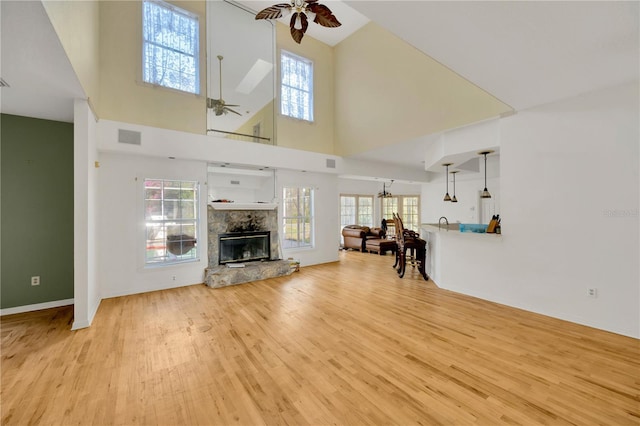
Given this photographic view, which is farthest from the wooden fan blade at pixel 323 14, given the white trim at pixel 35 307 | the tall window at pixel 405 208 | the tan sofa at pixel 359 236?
the tall window at pixel 405 208

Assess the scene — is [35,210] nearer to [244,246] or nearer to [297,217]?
[244,246]

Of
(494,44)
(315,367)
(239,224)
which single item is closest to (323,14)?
(494,44)

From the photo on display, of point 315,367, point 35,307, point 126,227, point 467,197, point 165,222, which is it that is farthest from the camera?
point 467,197

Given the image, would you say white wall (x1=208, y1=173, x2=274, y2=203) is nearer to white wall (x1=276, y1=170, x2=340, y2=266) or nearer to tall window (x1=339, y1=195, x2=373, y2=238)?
white wall (x1=276, y1=170, x2=340, y2=266)

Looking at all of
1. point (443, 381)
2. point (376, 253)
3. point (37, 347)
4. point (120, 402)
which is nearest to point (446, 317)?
point (443, 381)

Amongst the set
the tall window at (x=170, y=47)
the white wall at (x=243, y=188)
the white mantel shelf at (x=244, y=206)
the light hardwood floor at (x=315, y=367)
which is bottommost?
the light hardwood floor at (x=315, y=367)

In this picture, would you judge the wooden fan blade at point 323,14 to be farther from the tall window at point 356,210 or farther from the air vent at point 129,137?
the tall window at point 356,210

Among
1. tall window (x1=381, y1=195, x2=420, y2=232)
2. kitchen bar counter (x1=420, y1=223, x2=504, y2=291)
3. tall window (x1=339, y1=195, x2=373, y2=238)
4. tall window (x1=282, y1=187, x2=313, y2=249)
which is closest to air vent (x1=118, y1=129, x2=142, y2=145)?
tall window (x1=282, y1=187, x2=313, y2=249)

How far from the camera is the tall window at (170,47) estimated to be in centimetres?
454

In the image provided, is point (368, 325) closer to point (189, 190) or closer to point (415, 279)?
point (415, 279)

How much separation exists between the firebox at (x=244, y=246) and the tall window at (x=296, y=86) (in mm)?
2951

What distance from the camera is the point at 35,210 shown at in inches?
145

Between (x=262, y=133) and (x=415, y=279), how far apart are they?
446 cm

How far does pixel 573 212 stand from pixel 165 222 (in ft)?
20.1
